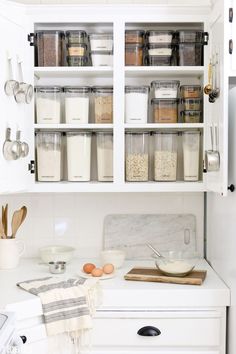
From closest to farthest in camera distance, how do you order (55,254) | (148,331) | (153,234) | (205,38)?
(148,331) → (205,38) → (55,254) → (153,234)

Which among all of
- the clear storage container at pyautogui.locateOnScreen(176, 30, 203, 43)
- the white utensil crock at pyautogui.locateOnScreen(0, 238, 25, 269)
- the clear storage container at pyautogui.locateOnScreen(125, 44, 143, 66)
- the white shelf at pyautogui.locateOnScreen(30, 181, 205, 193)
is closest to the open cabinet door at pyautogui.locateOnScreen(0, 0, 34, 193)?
the white shelf at pyautogui.locateOnScreen(30, 181, 205, 193)

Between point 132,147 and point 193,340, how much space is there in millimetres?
989

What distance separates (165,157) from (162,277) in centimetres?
62

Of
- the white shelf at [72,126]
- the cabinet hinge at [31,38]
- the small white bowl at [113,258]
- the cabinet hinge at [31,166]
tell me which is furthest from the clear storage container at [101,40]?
the small white bowl at [113,258]

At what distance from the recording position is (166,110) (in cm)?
282

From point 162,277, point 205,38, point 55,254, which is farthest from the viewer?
point 55,254

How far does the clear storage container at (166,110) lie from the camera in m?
2.82

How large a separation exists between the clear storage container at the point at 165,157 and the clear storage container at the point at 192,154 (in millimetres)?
62

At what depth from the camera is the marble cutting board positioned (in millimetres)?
3088

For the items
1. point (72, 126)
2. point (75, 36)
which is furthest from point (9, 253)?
point (75, 36)

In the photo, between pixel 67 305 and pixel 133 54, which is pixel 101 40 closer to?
pixel 133 54

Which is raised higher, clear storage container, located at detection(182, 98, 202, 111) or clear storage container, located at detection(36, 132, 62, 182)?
clear storage container, located at detection(182, 98, 202, 111)

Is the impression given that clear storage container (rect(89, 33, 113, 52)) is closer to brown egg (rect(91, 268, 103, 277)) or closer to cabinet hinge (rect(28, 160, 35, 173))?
cabinet hinge (rect(28, 160, 35, 173))

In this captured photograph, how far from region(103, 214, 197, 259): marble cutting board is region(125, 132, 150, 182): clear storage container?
1.26 ft
